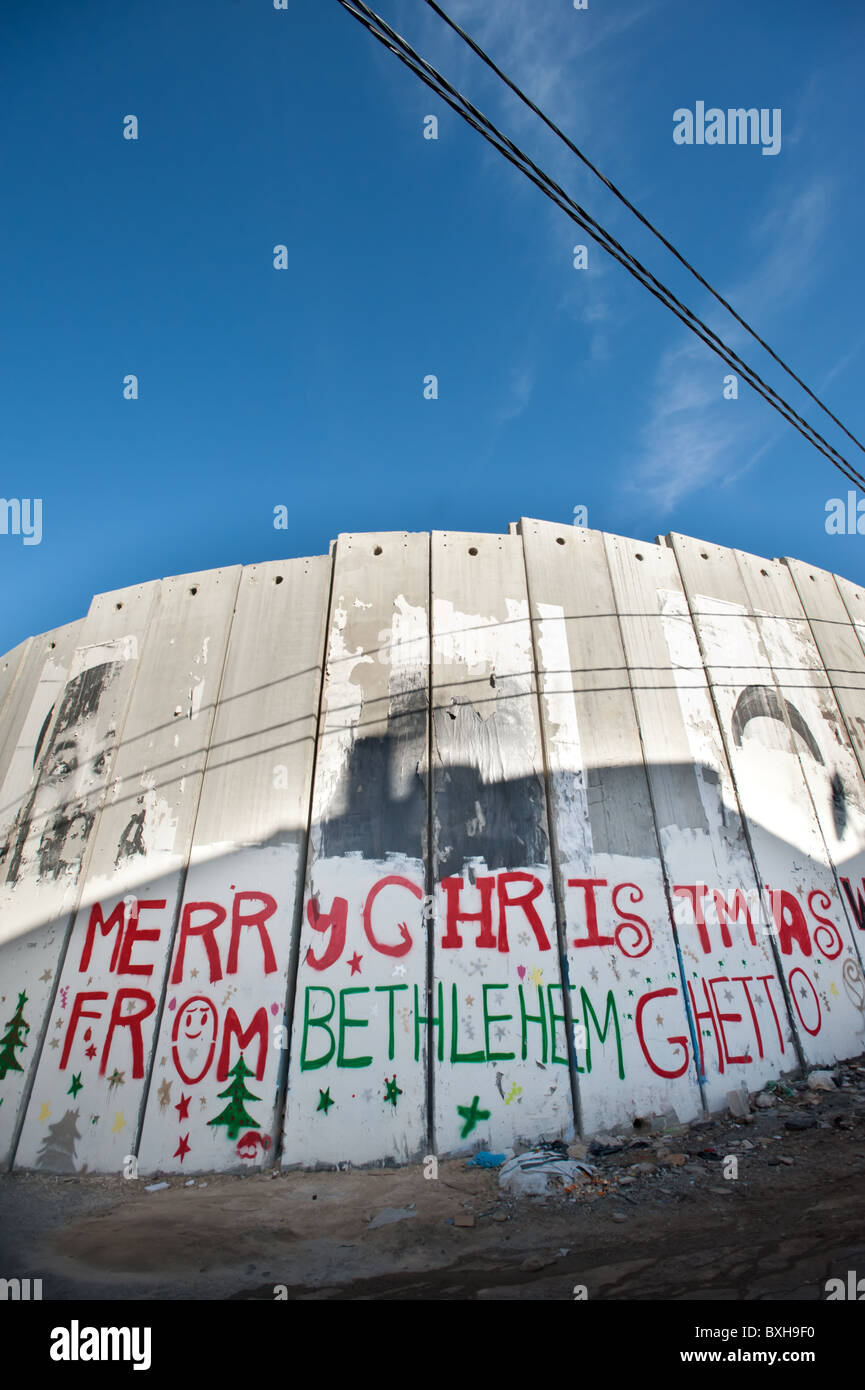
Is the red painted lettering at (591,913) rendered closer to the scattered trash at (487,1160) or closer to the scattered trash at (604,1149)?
the scattered trash at (604,1149)

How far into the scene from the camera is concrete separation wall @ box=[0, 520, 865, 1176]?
544cm

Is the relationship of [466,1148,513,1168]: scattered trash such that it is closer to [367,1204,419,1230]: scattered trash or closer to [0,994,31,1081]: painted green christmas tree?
[367,1204,419,1230]: scattered trash

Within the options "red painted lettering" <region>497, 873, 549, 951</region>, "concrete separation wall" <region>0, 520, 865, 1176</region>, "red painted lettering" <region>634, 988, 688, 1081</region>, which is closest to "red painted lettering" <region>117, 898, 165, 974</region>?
"concrete separation wall" <region>0, 520, 865, 1176</region>

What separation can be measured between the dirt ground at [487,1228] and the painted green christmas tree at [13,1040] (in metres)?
0.86

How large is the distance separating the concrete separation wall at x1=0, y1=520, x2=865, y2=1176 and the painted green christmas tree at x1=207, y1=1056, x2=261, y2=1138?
Result: 2cm

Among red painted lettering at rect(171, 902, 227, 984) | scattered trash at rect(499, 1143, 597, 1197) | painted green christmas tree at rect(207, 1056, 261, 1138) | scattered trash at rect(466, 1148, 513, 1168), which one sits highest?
red painted lettering at rect(171, 902, 227, 984)

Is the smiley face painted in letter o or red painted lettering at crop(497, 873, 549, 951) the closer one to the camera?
the smiley face painted in letter o

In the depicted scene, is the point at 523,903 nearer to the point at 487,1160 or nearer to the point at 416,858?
the point at 416,858

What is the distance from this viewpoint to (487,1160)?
5.05 meters

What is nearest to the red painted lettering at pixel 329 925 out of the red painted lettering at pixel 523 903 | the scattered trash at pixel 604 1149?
the red painted lettering at pixel 523 903

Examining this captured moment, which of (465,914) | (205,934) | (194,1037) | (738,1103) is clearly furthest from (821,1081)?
(205,934)
